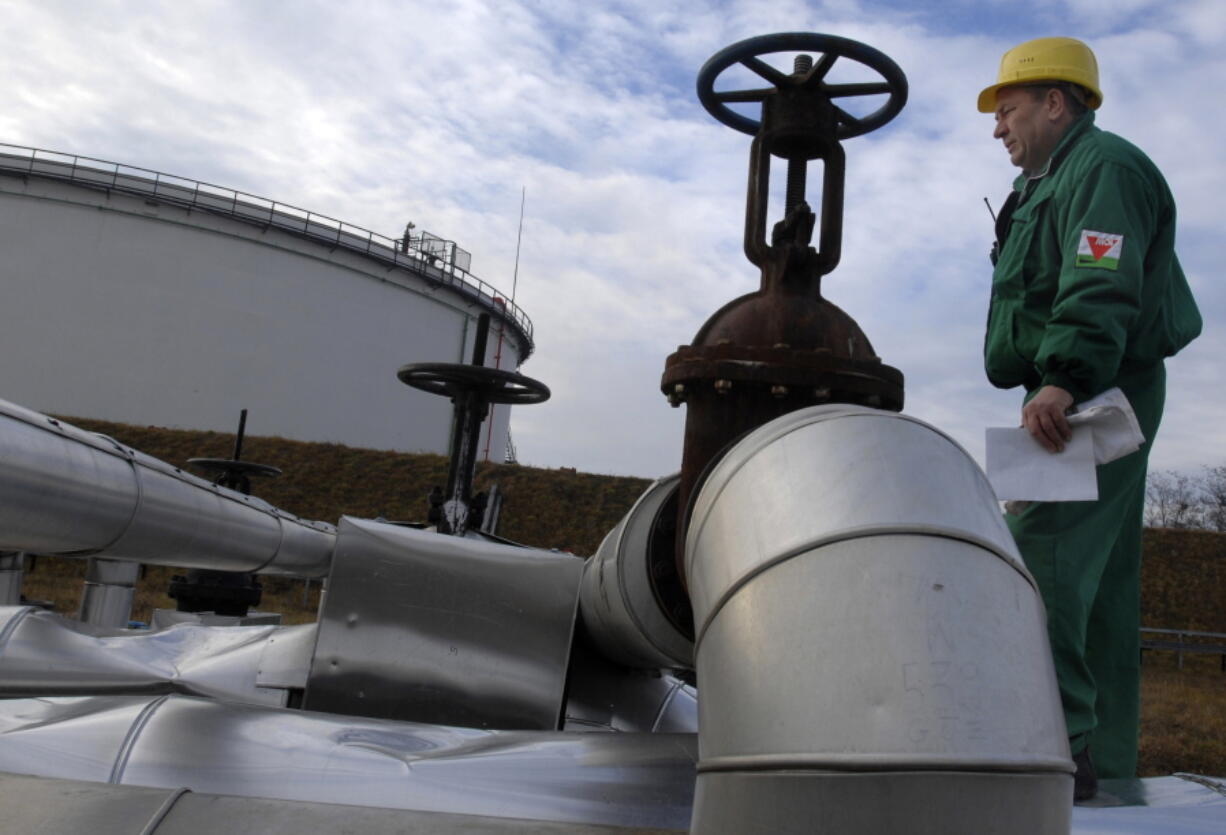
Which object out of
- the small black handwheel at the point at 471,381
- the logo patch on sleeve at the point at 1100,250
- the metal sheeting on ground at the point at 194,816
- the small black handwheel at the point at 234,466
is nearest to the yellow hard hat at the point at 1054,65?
the logo patch on sleeve at the point at 1100,250

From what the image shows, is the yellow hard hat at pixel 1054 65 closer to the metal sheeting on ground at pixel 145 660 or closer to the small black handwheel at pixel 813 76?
the small black handwheel at pixel 813 76

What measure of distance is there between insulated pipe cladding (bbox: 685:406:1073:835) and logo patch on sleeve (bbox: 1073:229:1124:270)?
753mm

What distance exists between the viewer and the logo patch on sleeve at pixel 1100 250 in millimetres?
1800

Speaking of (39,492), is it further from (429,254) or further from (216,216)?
(429,254)

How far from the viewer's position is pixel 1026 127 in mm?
2203

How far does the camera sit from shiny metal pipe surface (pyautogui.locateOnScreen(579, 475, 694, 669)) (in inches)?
A: 85.6

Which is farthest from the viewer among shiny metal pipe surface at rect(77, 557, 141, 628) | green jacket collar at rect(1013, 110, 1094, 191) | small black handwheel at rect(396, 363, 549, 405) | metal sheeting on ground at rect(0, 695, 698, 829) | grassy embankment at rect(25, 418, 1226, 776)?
grassy embankment at rect(25, 418, 1226, 776)

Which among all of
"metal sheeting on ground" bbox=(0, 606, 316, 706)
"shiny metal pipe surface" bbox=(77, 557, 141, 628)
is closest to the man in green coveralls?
"metal sheeting on ground" bbox=(0, 606, 316, 706)

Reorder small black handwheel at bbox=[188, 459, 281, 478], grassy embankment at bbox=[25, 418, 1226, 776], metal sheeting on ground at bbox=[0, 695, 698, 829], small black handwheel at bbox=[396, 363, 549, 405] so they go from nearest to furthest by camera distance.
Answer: metal sheeting on ground at bbox=[0, 695, 698, 829]
small black handwheel at bbox=[396, 363, 549, 405]
small black handwheel at bbox=[188, 459, 281, 478]
grassy embankment at bbox=[25, 418, 1226, 776]

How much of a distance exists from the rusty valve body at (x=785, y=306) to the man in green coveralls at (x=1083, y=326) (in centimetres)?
31

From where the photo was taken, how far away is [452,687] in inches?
88.3

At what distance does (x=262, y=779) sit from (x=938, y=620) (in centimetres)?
104

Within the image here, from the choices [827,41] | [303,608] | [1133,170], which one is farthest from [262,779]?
[303,608]

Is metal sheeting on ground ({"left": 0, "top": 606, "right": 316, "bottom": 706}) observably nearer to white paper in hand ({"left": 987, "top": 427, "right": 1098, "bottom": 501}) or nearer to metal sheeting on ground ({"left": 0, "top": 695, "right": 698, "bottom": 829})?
metal sheeting on ground ({"left": 0, "top": 695, "right": 698, "bottom": 829})
